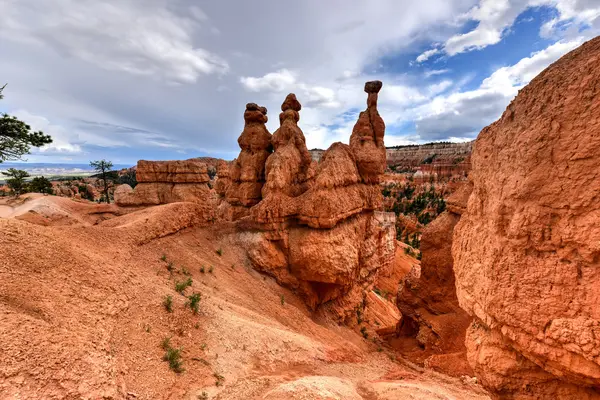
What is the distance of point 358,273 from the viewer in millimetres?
18641

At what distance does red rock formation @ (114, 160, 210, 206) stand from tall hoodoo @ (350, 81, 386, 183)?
13280 mm

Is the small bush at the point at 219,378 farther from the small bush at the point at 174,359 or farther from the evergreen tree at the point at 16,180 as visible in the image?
the evergreen tree at the point at 16,180

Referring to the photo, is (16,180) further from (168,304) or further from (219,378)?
(219,378)

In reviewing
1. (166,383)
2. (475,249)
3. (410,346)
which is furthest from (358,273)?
(166,383)

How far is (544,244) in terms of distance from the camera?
4957 mm

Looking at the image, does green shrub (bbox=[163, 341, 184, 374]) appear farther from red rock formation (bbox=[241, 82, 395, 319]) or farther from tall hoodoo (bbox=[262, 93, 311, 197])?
tall hoodoo (bbox=[262, 93, 311, 197])

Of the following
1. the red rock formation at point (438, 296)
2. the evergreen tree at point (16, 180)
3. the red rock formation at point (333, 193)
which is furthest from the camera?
the evergreen tree at point (16, 180)

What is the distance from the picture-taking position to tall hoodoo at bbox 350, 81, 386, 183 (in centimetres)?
1891

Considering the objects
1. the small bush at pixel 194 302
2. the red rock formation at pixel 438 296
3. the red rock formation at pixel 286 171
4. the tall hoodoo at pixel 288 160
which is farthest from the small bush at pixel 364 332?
the small bush at pixel 194 302

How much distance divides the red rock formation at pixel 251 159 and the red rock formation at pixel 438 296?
1208cm

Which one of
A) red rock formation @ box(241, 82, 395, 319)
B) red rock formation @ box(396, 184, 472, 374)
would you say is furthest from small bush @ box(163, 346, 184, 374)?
red rock formation @ box(396, 184, 472, 374)

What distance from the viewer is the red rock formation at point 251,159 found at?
2028 centimetres

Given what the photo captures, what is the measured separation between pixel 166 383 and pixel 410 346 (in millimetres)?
15971

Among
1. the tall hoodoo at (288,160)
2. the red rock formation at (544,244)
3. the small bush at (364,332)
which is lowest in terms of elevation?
the small bush at (364,332)
